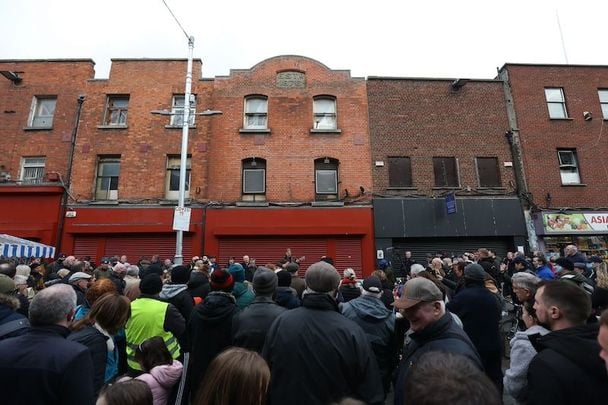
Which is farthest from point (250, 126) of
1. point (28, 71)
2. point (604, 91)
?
point (604, 91)

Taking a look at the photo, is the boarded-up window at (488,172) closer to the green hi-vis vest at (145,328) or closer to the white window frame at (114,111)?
the green hi-vis vest at (145,328)

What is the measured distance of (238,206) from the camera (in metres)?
15.8

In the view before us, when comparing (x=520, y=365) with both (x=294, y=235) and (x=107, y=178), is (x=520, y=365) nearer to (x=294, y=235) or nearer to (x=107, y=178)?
(x=294, y=235)

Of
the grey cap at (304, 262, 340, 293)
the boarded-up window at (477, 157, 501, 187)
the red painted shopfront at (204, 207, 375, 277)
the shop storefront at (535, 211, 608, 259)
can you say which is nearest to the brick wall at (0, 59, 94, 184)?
the red painted shopfront at (204, 207, 375, 277)

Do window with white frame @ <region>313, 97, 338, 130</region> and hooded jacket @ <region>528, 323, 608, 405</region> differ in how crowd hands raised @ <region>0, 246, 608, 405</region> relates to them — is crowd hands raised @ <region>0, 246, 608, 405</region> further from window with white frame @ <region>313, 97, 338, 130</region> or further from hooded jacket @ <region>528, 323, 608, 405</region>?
window with white frame @ <region>313, 97, 338, 130</region>

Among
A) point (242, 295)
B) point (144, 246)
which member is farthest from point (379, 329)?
point (144, 246)

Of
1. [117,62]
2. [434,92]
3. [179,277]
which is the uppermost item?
[117,62]

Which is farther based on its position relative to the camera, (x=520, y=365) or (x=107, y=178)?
(x=107, y=178)

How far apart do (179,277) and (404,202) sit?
12.6 meters

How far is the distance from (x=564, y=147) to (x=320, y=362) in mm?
19149

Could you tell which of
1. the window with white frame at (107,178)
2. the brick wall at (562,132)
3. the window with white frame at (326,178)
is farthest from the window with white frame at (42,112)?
the brick wall at (562,132)

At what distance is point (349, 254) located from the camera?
15.7m

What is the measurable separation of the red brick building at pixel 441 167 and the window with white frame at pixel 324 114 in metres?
1.76

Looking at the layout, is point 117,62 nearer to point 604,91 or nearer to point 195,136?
point 195,136
